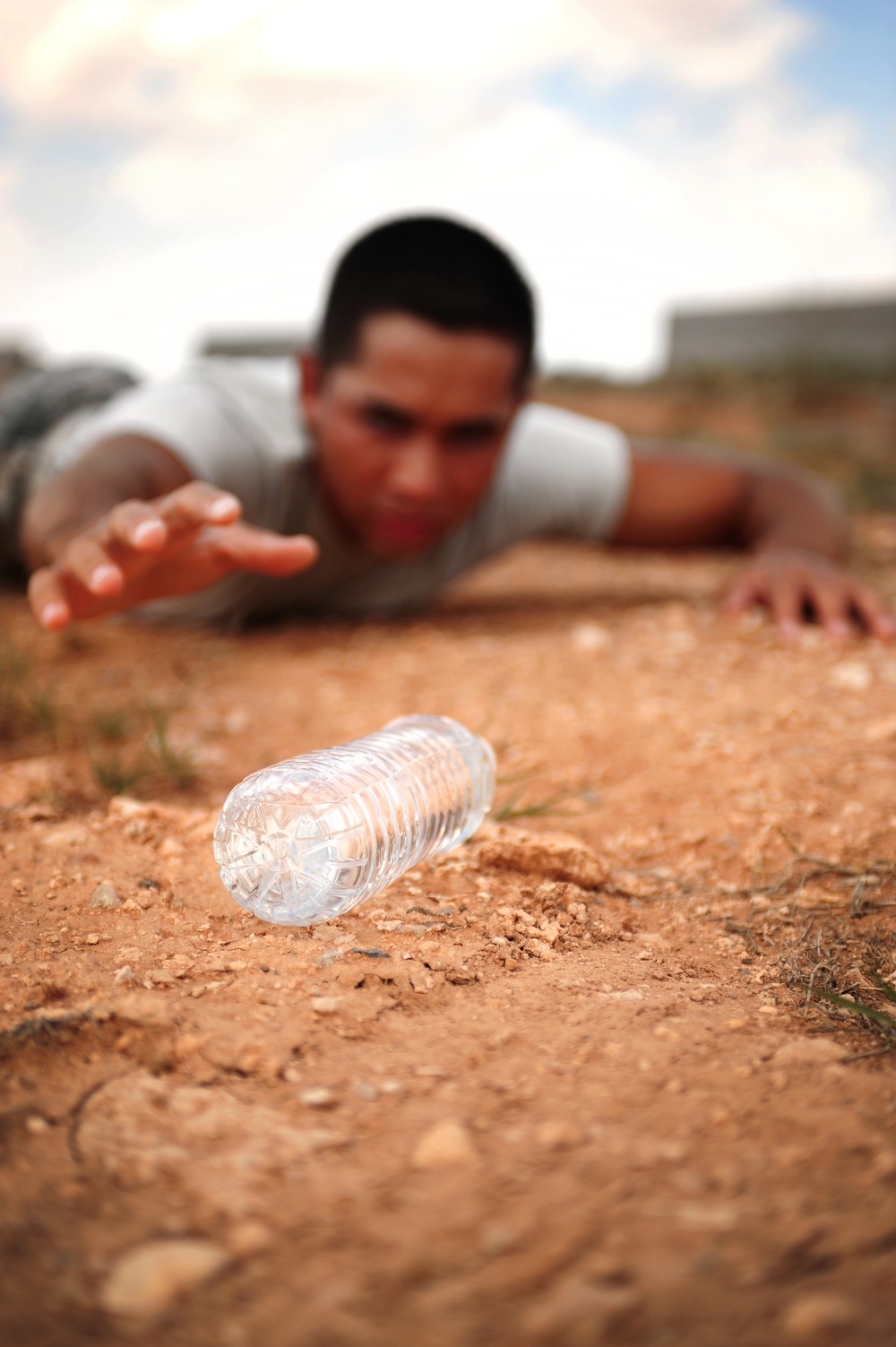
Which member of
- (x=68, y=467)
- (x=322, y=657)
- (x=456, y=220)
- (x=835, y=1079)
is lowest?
(x=322, y=657)

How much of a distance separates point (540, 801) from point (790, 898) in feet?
1.58

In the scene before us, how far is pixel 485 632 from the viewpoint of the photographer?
2.96 meters

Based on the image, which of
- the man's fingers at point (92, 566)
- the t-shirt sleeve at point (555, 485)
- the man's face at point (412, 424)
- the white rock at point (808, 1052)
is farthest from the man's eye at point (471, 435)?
the white rock at point (808, 1052)

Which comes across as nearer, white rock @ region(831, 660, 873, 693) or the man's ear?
white rock @ region(831, 660, 873, 693)

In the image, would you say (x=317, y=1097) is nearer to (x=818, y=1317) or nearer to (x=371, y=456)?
(x=818, y=1317)

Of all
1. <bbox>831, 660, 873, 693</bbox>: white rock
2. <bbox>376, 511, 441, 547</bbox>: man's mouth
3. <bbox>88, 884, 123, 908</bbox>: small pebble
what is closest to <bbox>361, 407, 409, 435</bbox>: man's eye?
<bbox>376, 511, 441, 547</bbox>: man's mouth

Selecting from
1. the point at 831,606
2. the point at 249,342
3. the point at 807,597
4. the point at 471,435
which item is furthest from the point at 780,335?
the point at 471,435

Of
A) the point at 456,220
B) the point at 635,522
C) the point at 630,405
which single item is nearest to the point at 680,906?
the point at 456,220

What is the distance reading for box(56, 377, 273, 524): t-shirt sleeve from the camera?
2670 millimetres

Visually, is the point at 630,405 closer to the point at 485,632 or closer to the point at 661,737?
the point at 485,632

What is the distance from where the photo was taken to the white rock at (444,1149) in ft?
2.70

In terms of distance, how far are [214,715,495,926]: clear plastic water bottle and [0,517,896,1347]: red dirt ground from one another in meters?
0.04

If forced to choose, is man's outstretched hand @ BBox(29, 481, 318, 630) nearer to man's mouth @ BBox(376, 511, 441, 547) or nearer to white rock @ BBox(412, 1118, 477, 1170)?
man's mouth @ BBox(376, 511, 441, 547)

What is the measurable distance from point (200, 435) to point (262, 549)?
1.01 m
